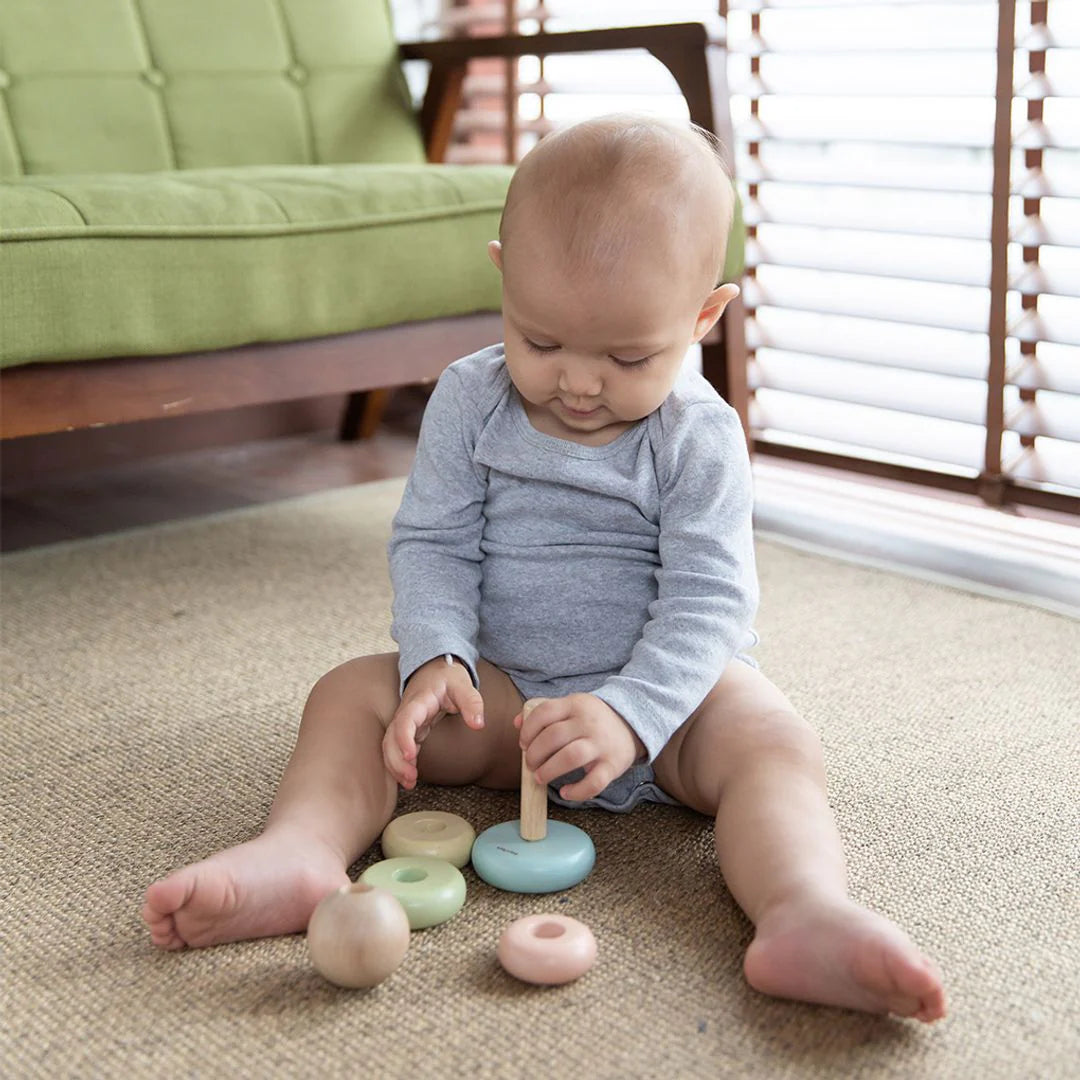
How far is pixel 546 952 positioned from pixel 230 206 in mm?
931

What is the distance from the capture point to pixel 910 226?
187 cm

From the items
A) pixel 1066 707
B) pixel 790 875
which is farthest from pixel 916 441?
pixel 790 875

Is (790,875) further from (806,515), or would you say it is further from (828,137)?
(828,137)

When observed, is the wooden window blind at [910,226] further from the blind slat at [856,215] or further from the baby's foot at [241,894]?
the baby's foot at [241,894]

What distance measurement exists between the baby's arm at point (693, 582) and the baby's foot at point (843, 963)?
165 mm

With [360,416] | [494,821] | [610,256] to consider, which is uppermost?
[610,256]

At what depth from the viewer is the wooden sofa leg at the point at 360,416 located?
2264mm

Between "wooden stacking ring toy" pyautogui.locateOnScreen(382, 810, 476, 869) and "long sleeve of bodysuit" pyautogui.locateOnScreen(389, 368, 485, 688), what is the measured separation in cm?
13

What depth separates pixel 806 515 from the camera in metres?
1.87

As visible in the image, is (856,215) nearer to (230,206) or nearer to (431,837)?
(230,206)

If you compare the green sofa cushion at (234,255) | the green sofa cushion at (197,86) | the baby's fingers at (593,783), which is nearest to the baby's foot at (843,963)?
the baby's fingers at (593,783)

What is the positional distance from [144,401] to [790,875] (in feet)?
2.91

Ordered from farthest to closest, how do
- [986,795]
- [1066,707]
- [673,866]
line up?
[1066,707] → [986,795] → [673,866]

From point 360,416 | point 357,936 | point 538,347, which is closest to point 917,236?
point 360,416
